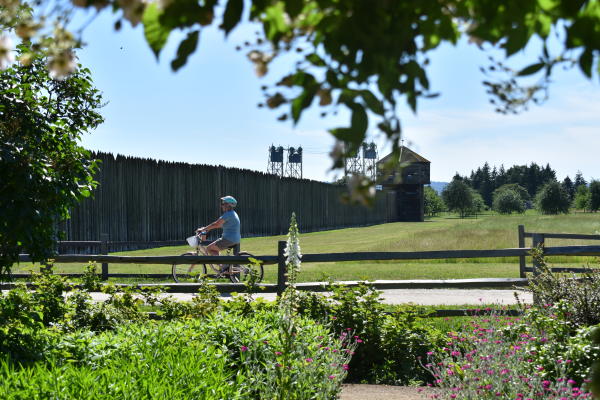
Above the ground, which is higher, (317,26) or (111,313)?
(317,26)

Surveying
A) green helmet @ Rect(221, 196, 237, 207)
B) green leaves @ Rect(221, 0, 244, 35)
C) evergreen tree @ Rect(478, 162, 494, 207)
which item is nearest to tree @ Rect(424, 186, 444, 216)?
evergreen tree @ Rect(478, 162, 494, 207)

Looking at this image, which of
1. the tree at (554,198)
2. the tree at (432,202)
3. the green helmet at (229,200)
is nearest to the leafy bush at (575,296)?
the green helmet at (229,200)

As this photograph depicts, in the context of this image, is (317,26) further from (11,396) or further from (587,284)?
(587,284)

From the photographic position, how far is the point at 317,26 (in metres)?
1.47

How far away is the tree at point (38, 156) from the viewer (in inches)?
193

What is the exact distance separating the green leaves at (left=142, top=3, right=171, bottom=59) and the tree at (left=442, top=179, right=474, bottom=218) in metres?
83.5

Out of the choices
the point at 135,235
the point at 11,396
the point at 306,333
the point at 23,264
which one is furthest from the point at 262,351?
the point at 135,235

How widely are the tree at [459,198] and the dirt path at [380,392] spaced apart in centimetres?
7941

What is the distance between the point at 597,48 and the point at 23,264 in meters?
14.0

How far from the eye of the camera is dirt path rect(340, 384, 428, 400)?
5.09m

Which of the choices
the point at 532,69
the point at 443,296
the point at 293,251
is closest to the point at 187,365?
the point at 293,251

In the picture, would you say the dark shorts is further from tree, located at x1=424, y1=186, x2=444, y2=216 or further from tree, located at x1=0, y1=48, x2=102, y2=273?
tree, located at x1=424, y1=186, x2=444, y2=216

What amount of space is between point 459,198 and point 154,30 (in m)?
84.2

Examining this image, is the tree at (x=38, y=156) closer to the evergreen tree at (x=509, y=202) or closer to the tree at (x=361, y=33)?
the tree at (x=361, y=33)
